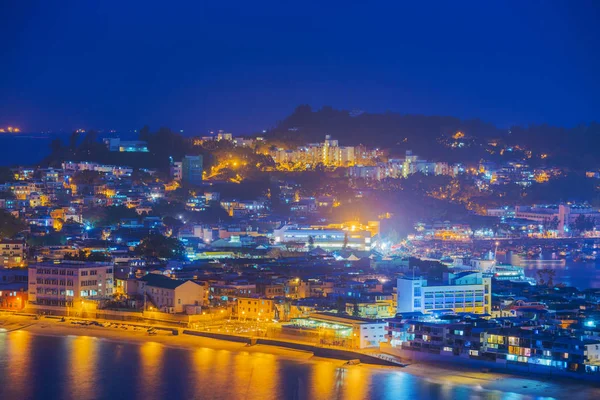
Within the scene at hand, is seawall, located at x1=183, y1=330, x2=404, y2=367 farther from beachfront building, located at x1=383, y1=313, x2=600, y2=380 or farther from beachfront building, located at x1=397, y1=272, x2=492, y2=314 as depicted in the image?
beachfront building, located at x1=397, y1=272, x2=492, y2=314

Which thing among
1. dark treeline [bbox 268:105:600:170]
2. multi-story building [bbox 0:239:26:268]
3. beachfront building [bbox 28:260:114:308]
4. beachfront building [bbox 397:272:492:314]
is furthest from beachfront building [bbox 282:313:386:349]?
dark treeline [bbox 268:105:600:170]

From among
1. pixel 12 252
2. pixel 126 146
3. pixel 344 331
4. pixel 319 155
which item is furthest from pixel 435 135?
pixel 344 331

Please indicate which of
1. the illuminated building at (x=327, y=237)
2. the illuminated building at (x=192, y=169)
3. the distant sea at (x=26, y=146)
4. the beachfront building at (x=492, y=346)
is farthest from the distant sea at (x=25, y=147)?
the beachfront building at (x=492, y=346)

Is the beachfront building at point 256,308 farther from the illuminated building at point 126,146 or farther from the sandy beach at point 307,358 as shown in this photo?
the illuminated building at point 126,146

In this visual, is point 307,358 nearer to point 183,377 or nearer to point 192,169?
point 183,377

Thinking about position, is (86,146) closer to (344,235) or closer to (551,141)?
(344,235)

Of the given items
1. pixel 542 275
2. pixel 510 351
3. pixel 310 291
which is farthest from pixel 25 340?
pixel 542 275
